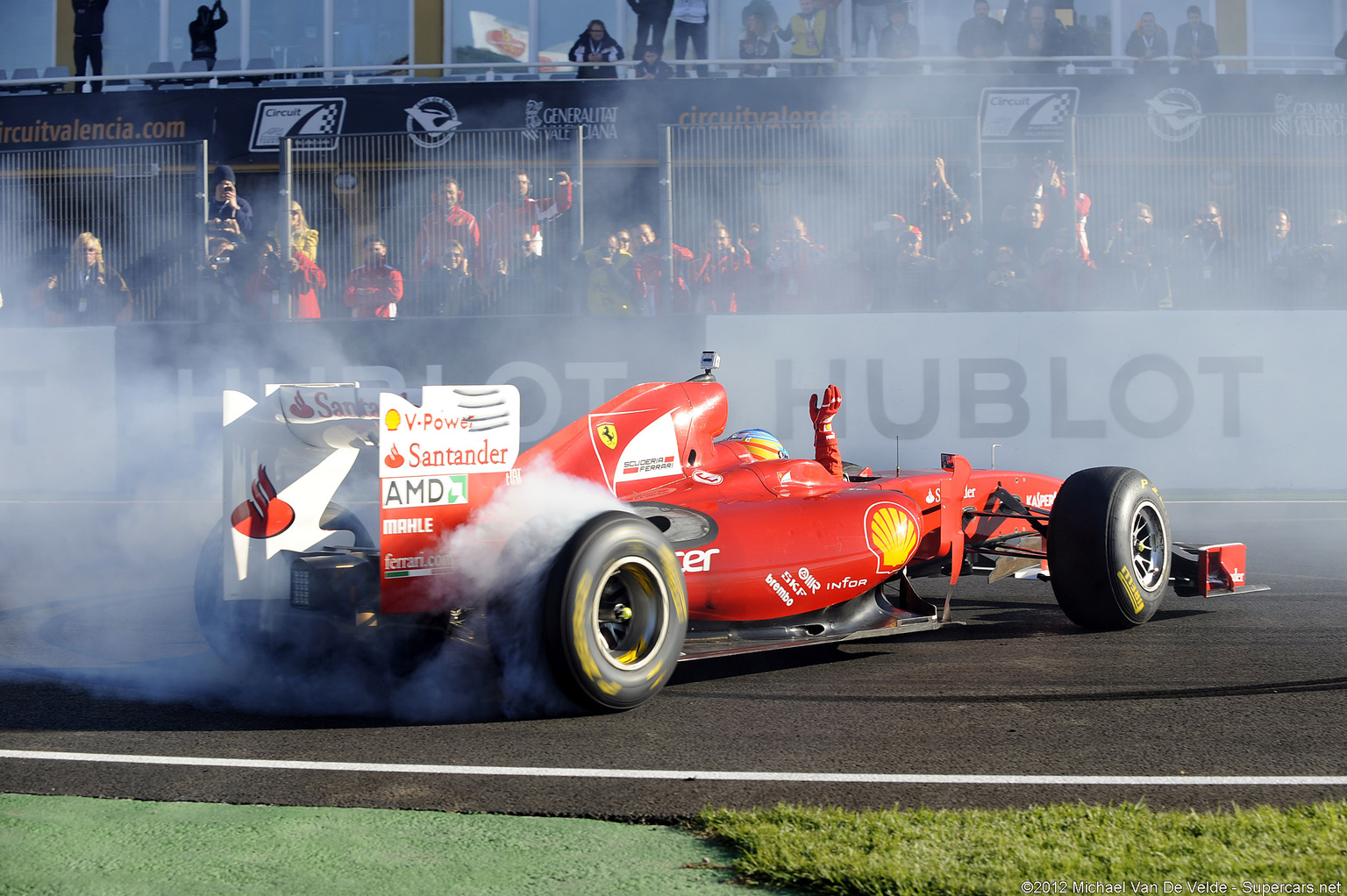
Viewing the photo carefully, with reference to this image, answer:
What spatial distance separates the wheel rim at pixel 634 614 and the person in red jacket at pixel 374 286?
8220 mm

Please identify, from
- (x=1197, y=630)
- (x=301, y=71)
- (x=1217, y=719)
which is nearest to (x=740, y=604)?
(x=1217, y=719)

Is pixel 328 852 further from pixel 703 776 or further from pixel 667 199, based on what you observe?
pixel 667 199

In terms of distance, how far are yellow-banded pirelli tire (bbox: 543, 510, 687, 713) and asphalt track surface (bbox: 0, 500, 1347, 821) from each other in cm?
16

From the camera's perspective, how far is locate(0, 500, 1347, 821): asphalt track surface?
3506mm

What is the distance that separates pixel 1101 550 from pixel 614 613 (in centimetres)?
264

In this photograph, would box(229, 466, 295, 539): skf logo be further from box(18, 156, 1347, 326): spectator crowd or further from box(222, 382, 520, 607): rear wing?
box(18, 156, 1347, 326): spectator crowd

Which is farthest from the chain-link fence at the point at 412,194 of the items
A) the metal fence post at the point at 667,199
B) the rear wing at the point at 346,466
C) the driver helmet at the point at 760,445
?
the rear wing at the point at 346,466

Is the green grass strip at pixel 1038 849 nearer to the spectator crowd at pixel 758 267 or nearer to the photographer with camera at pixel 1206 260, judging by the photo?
the spectator crowd at pixel 758 267

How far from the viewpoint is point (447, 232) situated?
476 inches

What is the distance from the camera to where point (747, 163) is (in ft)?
39.6

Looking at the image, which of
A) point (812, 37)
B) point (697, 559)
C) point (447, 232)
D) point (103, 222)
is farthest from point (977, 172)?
point (103, 222)

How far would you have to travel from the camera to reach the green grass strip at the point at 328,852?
2.80m

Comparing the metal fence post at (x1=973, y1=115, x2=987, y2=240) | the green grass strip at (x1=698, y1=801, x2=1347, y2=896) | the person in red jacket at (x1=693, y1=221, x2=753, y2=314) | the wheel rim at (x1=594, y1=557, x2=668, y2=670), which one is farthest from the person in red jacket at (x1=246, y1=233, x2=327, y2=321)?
the green grass strip at (x1=698, y1=801, x2=1347, y2=896)

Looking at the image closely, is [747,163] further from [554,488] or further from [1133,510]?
[554,488]
